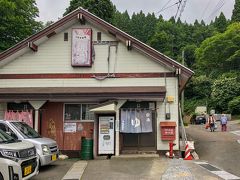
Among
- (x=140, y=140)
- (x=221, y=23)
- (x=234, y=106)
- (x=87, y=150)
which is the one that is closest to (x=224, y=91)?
(x=234, y=106)

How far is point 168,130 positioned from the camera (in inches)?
767

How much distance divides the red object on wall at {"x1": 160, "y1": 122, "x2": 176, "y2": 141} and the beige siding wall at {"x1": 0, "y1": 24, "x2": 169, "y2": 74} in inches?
119

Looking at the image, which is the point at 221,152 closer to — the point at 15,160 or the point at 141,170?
the point at 141,170

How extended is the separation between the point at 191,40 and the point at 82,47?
254 ft

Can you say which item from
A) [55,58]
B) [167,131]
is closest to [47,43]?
[55,58]

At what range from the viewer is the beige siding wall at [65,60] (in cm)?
2034

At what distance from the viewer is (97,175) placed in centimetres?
1391

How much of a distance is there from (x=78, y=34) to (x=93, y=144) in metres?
6.00

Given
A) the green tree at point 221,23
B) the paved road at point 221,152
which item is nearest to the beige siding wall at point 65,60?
the paved road at point 221,152

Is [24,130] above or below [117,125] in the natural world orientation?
below

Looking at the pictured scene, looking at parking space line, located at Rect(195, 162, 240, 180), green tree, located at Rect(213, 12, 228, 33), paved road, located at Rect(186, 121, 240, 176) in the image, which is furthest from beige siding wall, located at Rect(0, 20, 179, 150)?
green tree, located at Rect(213, 12, 228, 33)

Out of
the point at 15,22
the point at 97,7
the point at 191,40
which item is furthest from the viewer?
the point at 191,40

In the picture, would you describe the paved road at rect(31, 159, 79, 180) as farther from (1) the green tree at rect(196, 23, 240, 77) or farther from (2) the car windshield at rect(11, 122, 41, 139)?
(1) the green tree at rect(196, 23, 240, 77)

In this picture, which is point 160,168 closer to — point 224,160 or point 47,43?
point 224,160
